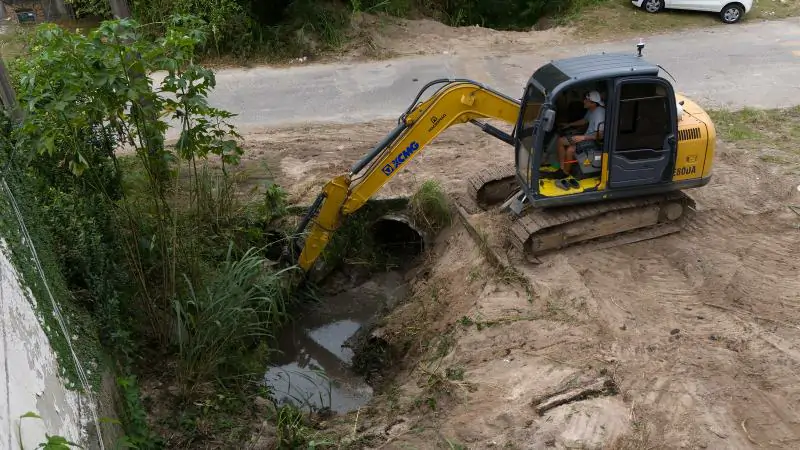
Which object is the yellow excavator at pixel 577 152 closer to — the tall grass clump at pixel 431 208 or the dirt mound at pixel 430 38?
the tall grass clump at pixel 431 208

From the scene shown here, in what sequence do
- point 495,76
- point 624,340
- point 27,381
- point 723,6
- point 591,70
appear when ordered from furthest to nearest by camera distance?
point 723,6 → point 495,76 → point 591,70 → point 624,340 → point 27,381

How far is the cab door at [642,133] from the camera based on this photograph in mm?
6684

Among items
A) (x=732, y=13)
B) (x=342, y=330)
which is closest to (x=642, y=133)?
(x=342, y=330)

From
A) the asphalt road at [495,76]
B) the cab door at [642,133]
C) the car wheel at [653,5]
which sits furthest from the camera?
the car wheel at [653,5]

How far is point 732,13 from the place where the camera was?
14906 mm

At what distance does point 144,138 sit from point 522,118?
3.77m

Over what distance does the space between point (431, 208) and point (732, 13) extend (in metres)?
10.3

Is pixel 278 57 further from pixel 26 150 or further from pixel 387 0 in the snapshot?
pixel 26 150

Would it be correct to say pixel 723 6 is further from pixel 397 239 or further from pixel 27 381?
pixel 27 381

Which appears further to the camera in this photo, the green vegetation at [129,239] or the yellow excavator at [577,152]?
the yellow excavator at [577,152]

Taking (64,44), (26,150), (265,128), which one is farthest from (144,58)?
(265,128)

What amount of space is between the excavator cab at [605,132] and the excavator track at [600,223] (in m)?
0.20

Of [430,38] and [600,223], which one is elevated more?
[430,38]

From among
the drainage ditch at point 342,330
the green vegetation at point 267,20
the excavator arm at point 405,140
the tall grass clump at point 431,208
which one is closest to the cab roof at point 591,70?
the excavator arm at point 405,140
